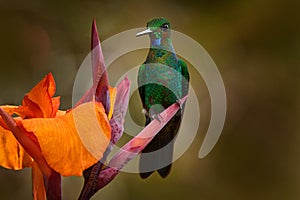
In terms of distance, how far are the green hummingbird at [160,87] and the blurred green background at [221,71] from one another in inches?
33.9

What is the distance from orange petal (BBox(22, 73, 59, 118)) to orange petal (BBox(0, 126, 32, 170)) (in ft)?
0.15

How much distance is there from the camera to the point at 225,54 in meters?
1.90

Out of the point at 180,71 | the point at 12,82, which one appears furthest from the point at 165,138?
the point at 12,82

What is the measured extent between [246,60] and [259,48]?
6 cm

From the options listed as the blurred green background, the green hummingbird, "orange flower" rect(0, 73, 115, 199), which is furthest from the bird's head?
the blurred green background

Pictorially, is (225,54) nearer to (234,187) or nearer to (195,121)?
(234,187)

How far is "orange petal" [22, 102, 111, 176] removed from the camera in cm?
59

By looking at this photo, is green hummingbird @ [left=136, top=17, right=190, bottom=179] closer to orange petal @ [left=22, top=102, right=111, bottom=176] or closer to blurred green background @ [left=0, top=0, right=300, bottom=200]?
orange petal @ [left=22, top=102, right=111, bottom=176]

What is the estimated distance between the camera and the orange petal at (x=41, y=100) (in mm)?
665

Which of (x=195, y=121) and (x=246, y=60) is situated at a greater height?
(x=246, y=60)

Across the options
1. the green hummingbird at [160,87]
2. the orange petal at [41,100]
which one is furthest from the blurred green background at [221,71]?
the orange petal at [41,100]

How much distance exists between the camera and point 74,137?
1.98 feet

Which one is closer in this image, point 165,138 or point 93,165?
point 93,165

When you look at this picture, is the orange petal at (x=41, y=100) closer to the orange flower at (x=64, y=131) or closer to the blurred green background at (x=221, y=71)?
the orange flower at (x=64, y=131)
